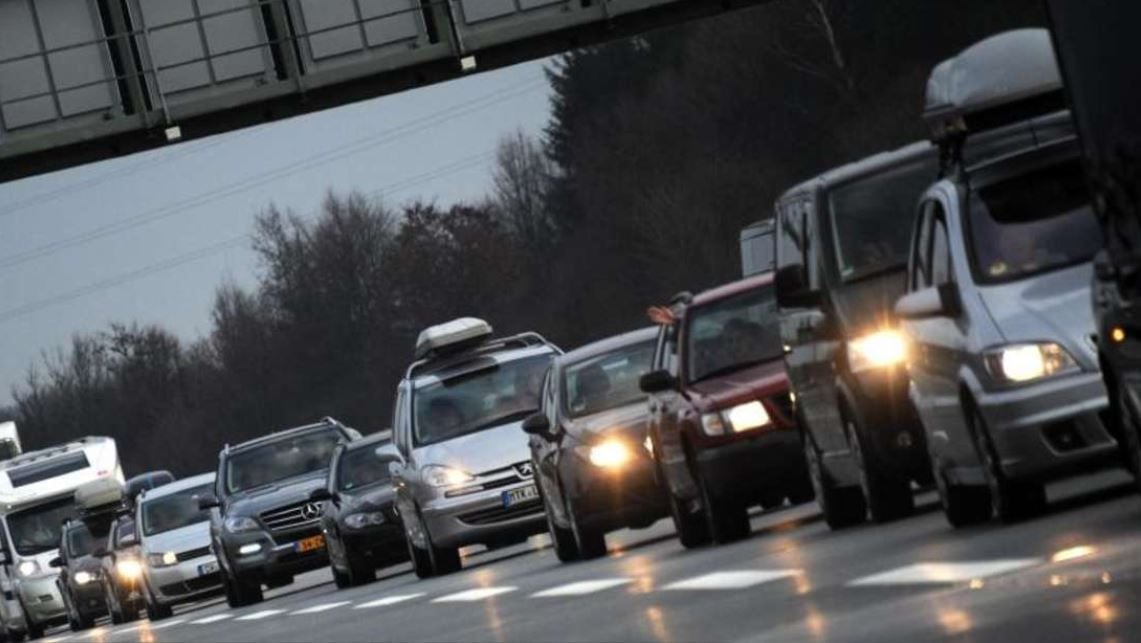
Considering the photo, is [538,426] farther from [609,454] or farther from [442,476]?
[442,476]

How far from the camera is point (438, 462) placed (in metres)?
32.8

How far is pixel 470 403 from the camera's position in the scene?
111 feet

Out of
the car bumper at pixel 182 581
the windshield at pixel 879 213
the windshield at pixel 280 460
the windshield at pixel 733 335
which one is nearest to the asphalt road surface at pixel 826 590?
the windshield at pixel 733 335

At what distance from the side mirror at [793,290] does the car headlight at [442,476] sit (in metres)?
11.7

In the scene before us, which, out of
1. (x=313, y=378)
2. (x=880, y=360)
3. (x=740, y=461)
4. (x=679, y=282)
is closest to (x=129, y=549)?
(x=740, y=461)

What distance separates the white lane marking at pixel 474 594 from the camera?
2420cm

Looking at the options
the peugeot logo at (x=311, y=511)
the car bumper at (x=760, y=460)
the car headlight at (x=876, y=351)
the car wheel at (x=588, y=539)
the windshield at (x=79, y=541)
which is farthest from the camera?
the windshield at (x=79, y=541)

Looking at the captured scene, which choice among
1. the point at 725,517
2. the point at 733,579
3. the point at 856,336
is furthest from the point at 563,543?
the point at 733,579

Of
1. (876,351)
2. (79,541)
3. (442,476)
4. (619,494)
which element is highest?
(876,351)

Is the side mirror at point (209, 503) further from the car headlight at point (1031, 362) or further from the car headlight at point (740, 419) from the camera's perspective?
the car headlight at point (1031, 362)

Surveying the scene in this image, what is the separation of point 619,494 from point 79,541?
32.5 m

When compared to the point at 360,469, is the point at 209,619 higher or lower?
lower

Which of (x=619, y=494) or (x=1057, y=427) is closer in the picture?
(x=1057, y=427)

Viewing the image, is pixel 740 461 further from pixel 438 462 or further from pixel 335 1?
pixel 335 1
